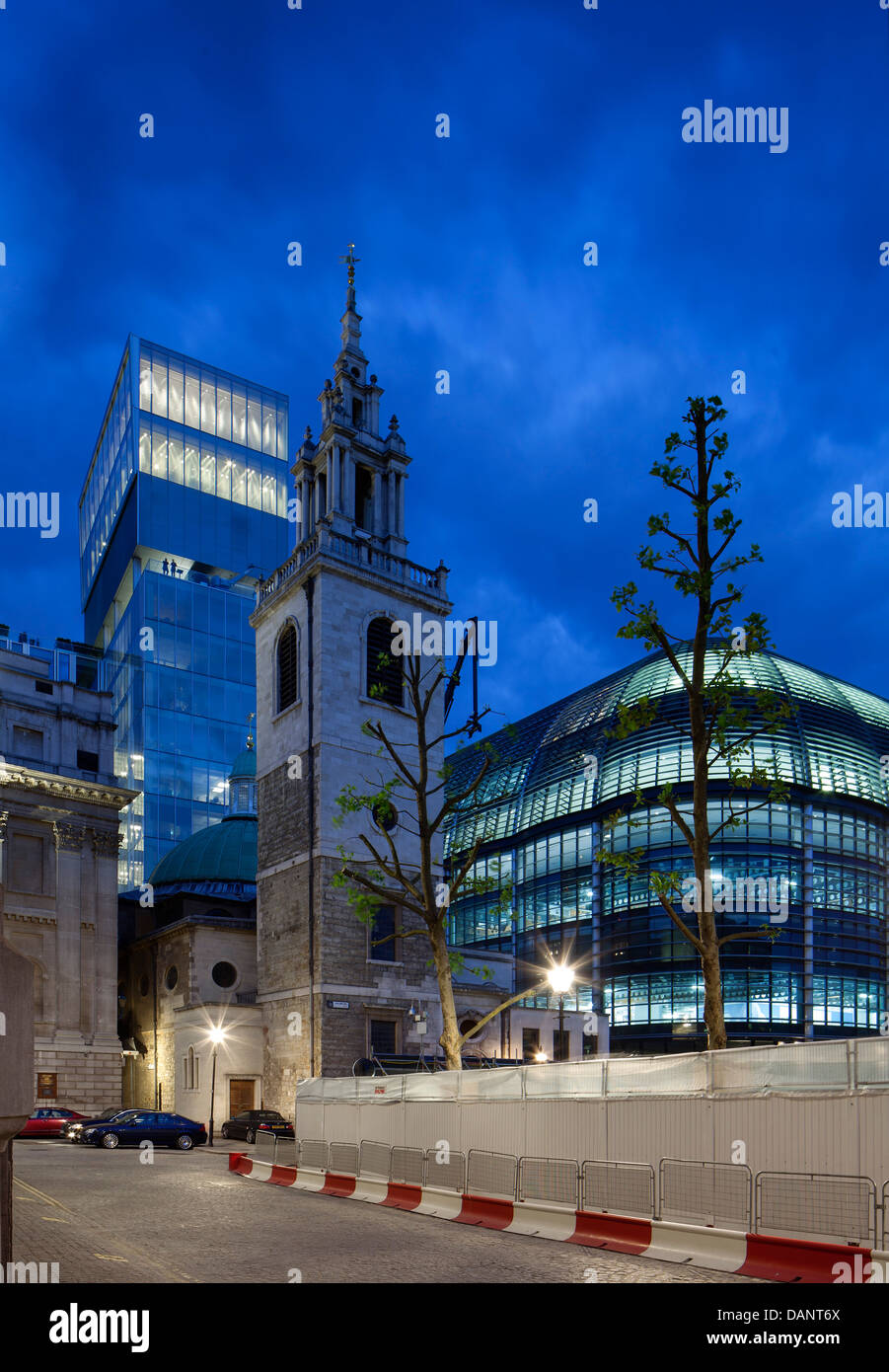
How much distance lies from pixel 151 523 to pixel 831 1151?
11289cm

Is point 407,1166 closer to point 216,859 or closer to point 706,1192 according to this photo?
point 706,1192

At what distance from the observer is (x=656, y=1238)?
49.2ft

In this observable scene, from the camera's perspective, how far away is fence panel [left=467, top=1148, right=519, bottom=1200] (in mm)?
19016

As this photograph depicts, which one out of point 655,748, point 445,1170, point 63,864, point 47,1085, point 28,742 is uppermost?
point 655,748

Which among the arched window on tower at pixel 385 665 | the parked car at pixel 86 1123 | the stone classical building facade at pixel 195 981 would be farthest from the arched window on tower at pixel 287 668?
the parked car at pixel 86 1123

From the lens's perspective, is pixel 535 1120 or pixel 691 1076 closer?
pixel 691 1076

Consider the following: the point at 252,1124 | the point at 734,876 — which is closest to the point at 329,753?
the point at 252,1124

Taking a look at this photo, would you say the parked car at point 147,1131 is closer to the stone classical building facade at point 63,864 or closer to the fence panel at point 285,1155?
the fence panel at point 285,1155

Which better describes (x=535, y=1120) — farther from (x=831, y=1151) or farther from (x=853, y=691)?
(x=853, y=691)

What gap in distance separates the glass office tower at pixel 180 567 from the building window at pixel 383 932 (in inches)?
2259

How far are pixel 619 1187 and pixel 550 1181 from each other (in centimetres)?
191

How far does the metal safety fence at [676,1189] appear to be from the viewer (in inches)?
517
